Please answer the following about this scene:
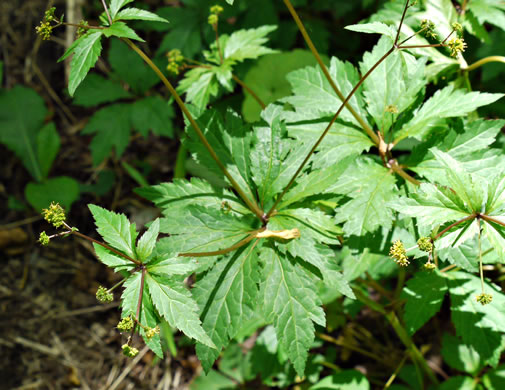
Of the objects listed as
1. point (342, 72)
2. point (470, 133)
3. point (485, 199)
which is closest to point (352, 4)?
point (342, 72)

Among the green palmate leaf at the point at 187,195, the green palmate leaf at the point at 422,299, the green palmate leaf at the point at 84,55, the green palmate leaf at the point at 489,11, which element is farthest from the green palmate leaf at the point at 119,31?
the green palmate leaf at the point at 489,11

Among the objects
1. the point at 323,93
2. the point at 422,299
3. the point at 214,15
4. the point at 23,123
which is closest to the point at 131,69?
the point at 23,123

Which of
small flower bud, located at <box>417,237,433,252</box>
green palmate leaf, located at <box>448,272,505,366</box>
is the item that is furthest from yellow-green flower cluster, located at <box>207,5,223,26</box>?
green palmate leaf, located at <box>448,272,505,366</box>

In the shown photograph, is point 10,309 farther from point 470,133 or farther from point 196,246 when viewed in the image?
point 470,133

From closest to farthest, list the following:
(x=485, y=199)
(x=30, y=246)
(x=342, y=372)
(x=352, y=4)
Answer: (x=485, y=199), (x=342, y=372), (x=352, y=4), (x=30, y=246)

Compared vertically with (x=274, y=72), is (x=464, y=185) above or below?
below

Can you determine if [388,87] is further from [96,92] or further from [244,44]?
[96,92]
